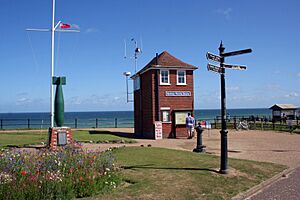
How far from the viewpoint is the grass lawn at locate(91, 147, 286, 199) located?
771 centimetres

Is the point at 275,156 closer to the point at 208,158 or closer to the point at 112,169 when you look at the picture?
the point at 208,158

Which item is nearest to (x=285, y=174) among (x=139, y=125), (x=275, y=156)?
(x=275, y=156)

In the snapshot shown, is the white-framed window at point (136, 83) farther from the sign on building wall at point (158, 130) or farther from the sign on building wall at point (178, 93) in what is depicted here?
the sign on building wall at point (158, 130)

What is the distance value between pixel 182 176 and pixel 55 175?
12.3ft

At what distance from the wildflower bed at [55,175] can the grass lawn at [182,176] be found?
45cm

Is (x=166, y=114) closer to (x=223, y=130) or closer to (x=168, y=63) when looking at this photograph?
(x=168, y=63)

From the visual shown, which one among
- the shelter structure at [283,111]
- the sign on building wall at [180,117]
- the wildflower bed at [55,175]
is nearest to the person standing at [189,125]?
the sign on building wall at [180,117]

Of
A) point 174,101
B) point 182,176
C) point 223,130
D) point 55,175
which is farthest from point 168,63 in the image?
point 55,175

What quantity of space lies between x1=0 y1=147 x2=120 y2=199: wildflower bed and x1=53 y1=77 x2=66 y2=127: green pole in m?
7.75

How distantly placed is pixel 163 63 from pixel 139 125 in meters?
6.17

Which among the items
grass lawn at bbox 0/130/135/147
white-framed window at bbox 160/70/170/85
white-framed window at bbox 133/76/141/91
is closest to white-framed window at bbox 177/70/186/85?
white-framed window at bbox 160/70/170/85

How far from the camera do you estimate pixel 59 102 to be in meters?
16.8

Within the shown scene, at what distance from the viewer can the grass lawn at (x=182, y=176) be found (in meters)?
7.71

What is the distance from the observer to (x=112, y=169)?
894 cm
